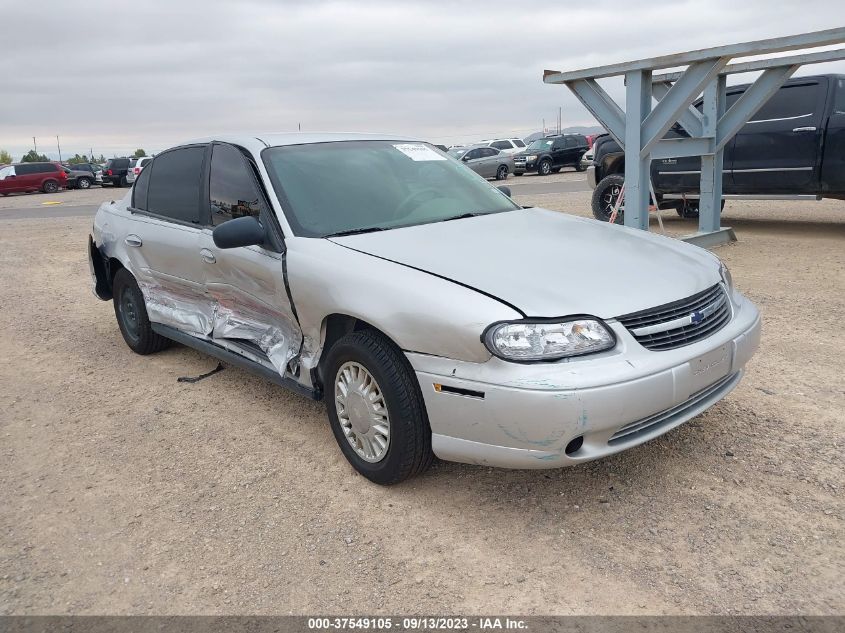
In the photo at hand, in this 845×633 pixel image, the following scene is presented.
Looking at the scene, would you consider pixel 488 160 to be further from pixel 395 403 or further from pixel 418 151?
pixel 395 403

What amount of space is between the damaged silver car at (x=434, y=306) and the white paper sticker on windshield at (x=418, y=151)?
2 centimetres

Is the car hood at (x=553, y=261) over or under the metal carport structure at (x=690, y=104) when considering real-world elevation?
under

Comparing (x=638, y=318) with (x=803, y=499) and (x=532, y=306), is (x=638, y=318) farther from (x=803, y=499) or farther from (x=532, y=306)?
(x=803, y=499)

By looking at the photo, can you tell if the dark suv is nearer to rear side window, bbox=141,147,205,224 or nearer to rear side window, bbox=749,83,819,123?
rear side window, bbox=749,83,819,123

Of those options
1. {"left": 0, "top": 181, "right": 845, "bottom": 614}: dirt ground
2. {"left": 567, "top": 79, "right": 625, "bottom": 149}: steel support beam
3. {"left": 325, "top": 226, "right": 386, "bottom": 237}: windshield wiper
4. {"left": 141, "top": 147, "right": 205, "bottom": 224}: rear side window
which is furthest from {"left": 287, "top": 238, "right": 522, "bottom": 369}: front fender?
{"left": 567, "top": 79, "right": 625, "bottom": 149}: steel support beam

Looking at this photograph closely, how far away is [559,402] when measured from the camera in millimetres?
2607

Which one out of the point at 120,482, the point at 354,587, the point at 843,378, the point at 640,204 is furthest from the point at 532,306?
the point at 640,204

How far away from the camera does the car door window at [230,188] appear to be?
3934 mm

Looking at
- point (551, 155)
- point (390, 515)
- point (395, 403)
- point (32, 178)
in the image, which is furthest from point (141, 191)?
point (32, 178)

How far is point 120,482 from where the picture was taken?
11.5 feet

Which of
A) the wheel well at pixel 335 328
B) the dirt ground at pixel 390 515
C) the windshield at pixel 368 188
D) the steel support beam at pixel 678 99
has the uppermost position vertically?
the steel support beam at pixel 678 99

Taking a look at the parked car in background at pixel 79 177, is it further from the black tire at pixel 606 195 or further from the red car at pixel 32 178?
the black tire at pixel 606 195

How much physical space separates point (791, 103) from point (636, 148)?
3026 mm

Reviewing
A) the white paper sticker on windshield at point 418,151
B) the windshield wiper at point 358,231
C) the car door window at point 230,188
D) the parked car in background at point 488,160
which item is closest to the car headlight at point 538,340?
the windshield wiper at point 358,231
